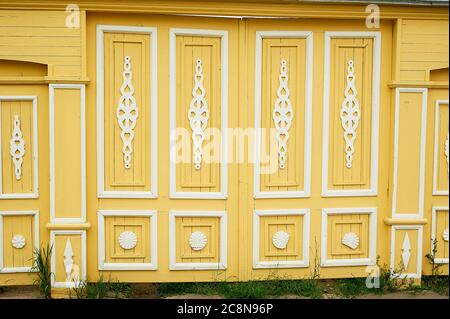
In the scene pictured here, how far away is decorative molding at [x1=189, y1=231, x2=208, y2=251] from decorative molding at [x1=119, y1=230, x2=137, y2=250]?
578 millimetres

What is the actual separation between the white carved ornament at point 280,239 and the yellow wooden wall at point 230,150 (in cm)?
3

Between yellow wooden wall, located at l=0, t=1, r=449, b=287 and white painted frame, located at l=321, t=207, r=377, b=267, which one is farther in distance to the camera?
white painted frame, located at l=321, t=207, r=377, b=267

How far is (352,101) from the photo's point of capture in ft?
16.0

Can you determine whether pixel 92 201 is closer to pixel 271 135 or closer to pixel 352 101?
pixel 271 135

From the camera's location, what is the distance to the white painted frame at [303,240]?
16.0ft

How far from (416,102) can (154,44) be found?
8.71 ft

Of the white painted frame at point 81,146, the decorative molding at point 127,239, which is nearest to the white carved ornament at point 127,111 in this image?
the white painted frame at point 81,146

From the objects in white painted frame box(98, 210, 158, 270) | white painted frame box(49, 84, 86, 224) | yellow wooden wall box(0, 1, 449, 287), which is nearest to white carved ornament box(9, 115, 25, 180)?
yellow wooden wall box(0, 1, 449, 287)

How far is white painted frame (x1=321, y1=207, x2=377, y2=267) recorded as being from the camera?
4.93 m

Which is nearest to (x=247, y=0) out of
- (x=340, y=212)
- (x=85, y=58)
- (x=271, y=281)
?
(x=85, y=58)

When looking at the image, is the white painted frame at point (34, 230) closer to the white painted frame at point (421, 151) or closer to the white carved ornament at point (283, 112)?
the white carved ornament at point (283, 112)

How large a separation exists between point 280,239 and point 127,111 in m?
2.00

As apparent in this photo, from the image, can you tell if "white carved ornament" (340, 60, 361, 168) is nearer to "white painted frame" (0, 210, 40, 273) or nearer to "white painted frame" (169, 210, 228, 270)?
"white painted frame" (169, 210, 228, 270)

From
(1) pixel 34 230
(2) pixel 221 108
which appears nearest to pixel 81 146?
(1) pixel 34 230
